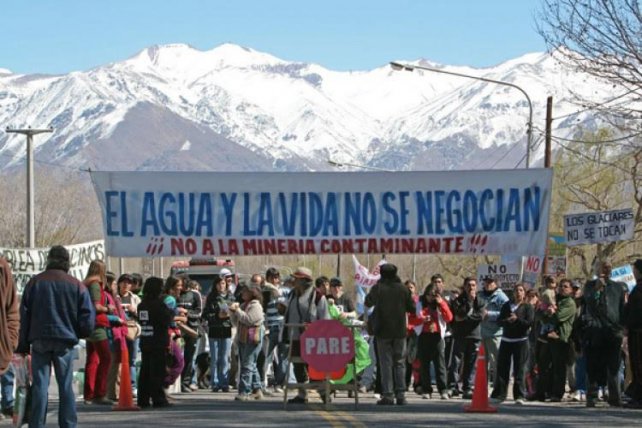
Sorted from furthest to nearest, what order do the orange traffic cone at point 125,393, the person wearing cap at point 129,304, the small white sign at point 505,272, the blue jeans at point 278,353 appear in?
the small white sign at point 505,272
the blue jeans at point 278,353
the person wearing cap at point 129,304
the orange traffic cone at point 125,393

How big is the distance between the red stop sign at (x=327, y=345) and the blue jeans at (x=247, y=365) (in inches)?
96.9

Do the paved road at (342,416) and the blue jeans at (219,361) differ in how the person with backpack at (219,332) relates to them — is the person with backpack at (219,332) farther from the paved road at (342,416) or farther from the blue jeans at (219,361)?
the paved road at (342,416)

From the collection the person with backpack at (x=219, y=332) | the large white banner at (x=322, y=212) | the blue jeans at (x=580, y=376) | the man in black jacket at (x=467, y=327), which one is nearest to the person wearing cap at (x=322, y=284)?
the person with backpack at (x=219, y=332)

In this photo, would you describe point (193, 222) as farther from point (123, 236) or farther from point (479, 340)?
point (479, 340)

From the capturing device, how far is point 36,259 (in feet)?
108

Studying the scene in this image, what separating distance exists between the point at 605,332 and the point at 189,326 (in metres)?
7.38

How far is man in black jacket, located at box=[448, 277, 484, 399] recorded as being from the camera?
2475cm

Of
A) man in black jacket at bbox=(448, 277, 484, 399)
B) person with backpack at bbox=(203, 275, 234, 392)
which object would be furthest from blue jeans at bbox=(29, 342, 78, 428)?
person with backpack at bbox=(203, 275, 234, 392)

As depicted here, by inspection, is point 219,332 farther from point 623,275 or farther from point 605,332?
point 623,275

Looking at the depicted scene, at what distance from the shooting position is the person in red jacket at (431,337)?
81.7ft

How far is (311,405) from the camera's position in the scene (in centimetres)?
2172

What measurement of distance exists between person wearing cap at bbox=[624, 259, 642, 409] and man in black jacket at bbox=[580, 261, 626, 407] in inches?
18.2

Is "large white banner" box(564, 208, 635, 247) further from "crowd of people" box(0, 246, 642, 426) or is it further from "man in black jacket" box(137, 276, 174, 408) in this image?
"man in black jacket" box(137, 276, 174, 408)

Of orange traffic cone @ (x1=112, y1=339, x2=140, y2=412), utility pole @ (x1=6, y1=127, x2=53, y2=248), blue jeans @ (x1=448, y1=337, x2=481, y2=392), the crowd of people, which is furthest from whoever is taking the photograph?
utility pole @ (x1=6, y1=127, x2=53, y2=248)
